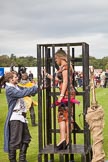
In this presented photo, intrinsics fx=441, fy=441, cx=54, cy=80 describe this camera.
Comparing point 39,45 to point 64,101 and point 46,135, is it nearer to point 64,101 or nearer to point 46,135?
point 64,101

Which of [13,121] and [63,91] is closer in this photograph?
[63,91]

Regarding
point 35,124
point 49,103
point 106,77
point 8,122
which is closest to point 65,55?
point 49,103

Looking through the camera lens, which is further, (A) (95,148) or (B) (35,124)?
(B) (35,124)

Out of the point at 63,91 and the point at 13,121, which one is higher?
the point at 63,91

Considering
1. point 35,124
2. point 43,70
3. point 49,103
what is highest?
point 43,70

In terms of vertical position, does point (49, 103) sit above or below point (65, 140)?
above

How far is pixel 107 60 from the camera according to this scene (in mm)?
94188

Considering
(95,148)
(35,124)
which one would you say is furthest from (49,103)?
(35,124)

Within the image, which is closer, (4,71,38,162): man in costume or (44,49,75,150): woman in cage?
(44,49,75,150): woman in cage

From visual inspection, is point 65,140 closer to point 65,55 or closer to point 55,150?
point 55,150

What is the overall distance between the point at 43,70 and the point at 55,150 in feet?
4.50

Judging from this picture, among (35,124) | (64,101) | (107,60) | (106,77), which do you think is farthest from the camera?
(107,60)

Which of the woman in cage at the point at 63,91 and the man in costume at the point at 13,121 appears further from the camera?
the man in costume at the point at 13,121

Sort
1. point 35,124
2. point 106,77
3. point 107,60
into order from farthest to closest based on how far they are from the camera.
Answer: point 107,60 → point 106,77 → point 35,124
